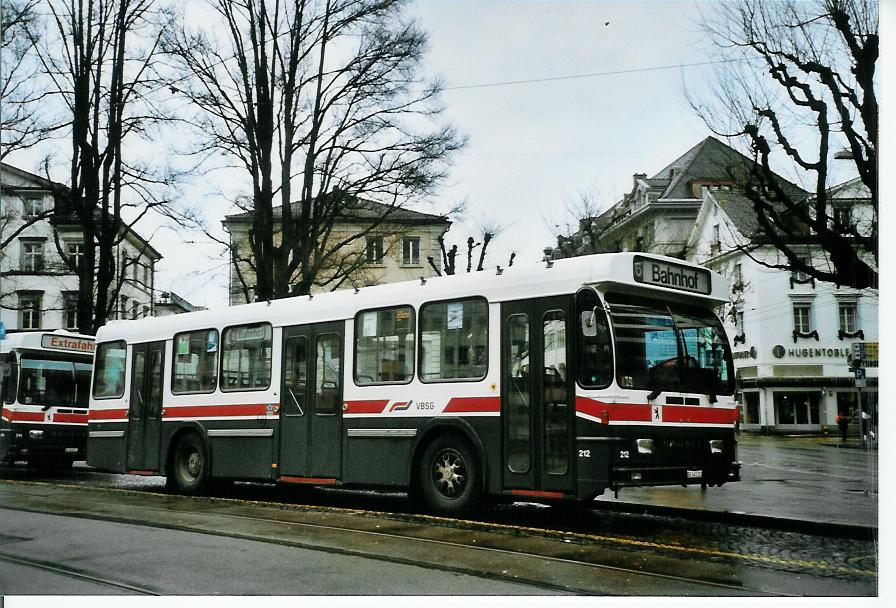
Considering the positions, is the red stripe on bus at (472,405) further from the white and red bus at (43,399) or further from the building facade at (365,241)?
the building facade at (365,241)

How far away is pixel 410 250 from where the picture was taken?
26.0 meters

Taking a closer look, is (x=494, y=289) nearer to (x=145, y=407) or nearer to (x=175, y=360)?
(x=175, y=360)

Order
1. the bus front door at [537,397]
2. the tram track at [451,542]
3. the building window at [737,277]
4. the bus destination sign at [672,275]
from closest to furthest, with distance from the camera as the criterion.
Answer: the tram track at [451,542] < the bus front door at [537,397] < the bus destination sign at [672,275] < the building window at [737,277]

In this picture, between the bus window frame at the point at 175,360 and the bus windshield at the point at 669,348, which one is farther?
the bus window frame at the point at 175,360

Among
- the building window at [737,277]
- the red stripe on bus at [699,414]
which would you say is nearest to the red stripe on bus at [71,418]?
the red stripe on bus at [699,414]

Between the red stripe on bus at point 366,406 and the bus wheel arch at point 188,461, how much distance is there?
3282 mm

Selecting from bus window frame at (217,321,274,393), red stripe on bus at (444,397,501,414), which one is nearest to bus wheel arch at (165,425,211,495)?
bus window frame at (217,321,274,393)

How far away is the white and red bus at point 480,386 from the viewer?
33.3 ft

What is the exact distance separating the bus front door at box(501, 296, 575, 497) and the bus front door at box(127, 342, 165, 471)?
7345 mm

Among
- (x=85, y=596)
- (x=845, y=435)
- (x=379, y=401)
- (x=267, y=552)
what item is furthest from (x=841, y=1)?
(x=845, y=435)

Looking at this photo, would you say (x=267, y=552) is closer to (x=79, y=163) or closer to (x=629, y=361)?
(x=629, y=361)

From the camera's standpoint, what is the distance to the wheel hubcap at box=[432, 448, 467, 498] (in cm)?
1141

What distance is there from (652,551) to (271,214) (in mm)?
16071

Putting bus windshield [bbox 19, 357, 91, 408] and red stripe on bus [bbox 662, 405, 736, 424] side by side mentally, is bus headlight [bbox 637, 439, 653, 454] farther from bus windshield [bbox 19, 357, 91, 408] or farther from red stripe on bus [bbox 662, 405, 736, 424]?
bus windshield [bbox 19, 357, 91, 408]
